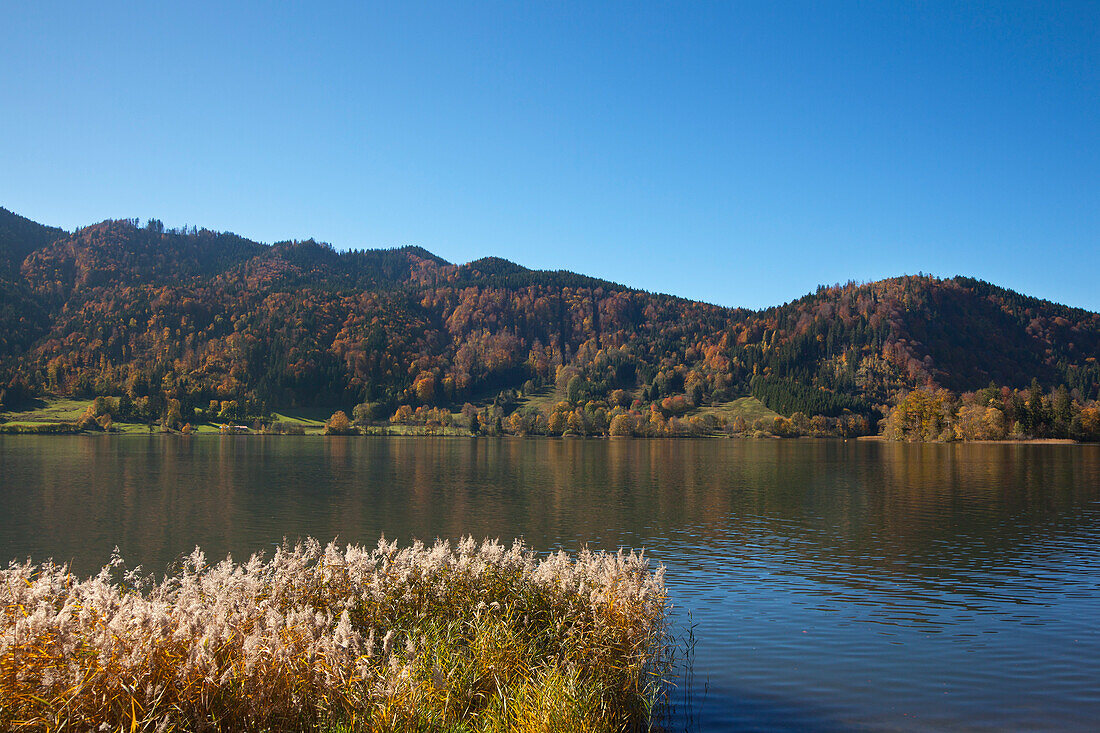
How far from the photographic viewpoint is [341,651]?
936 centimetres

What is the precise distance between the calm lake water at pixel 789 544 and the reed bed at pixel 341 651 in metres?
2.89

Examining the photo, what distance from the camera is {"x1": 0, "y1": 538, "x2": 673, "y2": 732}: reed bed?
8.20 metres

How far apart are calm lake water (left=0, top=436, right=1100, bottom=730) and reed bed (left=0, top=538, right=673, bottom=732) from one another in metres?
2.89

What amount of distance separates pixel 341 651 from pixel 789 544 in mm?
28035

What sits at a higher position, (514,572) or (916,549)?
(514,572)

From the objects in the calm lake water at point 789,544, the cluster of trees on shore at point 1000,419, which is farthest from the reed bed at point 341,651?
the cluster of trees on shore at point 1000,419

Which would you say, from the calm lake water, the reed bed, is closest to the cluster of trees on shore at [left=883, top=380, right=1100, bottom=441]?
the calm lake water

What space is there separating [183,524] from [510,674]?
32655 mm

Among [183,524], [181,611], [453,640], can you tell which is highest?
[181,611]

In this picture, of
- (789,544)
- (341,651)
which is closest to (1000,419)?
(789,544)

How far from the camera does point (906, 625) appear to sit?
65.8 ft

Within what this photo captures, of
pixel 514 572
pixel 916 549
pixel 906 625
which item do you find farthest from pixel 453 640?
pixel 916 549

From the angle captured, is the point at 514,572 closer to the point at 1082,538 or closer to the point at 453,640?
the point at 453,640

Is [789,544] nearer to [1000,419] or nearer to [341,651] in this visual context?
[341,651]
